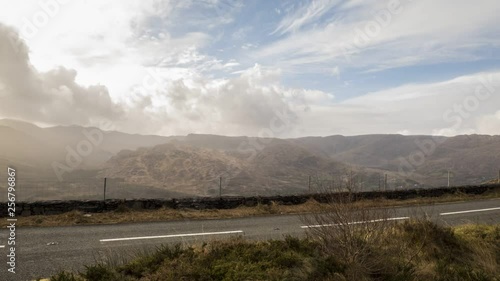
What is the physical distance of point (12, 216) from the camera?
12375 millimetres

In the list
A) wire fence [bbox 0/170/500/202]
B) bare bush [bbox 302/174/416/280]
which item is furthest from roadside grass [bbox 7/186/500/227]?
bare bush [bbox 302/174/416/280]

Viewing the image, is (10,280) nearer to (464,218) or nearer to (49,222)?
(49,222)

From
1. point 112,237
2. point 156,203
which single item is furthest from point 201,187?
point 112,237

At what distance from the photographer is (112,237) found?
10.0m

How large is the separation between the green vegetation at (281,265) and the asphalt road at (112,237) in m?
1.00

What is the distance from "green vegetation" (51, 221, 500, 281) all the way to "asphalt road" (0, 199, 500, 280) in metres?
1.00

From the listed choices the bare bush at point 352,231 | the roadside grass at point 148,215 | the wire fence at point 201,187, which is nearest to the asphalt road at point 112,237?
the roadside grass at point 148,215

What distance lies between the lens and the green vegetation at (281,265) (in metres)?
5.38

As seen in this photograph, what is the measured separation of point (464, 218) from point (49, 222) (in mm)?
14631

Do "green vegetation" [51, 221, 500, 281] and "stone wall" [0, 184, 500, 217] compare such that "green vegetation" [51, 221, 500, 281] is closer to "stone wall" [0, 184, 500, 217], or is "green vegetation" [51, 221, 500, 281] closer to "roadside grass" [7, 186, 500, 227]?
"roadside grass" [7, 186, 500, 227]

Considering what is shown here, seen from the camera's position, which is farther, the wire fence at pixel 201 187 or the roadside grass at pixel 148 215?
the roadside grass at pixel 148 215

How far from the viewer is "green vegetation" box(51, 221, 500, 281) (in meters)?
5.38

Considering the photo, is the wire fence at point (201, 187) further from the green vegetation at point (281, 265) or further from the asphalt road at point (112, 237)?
the asphalt road at point (112, 237)

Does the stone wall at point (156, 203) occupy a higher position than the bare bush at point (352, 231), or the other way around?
the bare bush at point (352, 231)
